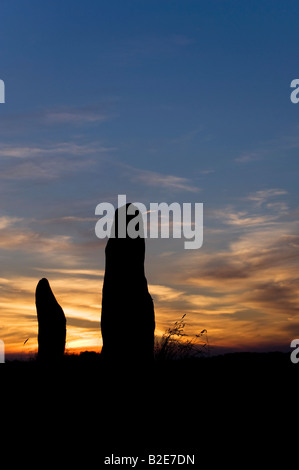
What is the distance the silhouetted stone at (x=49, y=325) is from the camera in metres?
16.9

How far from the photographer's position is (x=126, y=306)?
12469 mm

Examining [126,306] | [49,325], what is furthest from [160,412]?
[49,325]

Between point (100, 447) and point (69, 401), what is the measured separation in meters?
2.09

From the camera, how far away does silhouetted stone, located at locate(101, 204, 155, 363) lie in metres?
12.4

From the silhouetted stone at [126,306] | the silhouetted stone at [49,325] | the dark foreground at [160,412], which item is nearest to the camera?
the dark foreground at [160,412]

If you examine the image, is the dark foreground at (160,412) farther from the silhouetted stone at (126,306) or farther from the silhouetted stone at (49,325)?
the silhouetted stone at (49,325)

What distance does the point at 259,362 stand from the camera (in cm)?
1406

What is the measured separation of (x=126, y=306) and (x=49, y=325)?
5.01m

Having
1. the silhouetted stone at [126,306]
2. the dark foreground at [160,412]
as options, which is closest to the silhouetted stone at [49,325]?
the dark foreground at [160,412]

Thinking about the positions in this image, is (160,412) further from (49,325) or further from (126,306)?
(49,325)

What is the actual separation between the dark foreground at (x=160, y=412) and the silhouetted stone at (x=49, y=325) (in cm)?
325
